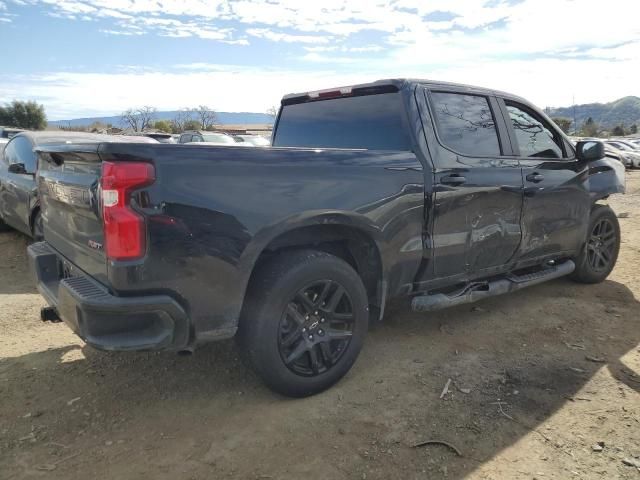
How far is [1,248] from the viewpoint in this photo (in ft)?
22.6

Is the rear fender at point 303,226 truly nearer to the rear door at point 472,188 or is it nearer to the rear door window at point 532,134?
the rear door at point 472,188

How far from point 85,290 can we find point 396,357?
220 cm

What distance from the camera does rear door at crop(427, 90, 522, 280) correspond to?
3660 mm

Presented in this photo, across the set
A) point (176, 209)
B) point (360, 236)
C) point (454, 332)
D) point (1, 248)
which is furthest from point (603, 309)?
point (1, 248)

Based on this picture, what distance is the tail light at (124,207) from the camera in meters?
2.42

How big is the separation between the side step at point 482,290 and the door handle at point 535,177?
842 mm

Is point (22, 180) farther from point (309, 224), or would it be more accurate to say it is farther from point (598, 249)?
point (598, 249)

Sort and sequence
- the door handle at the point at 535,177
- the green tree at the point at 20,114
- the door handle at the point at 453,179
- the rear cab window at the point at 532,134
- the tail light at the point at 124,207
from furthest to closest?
the green tree at the point at 20,114 → the rear cab window at the point at 532,134 → the door handle at the point at 535,177 → the door handle at the point at 453,179 → the tail light at the point at 124,207

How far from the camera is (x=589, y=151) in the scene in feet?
15.8

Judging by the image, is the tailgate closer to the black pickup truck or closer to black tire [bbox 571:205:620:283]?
the black pickup truck

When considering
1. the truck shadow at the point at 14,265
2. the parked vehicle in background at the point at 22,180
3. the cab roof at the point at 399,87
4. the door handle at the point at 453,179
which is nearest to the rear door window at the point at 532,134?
the cab roof at the point at 399,87

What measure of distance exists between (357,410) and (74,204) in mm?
2009

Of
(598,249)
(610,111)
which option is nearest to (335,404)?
(598,249)

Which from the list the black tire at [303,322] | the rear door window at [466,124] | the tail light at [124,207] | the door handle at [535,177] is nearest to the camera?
the tail light at [124,207]
